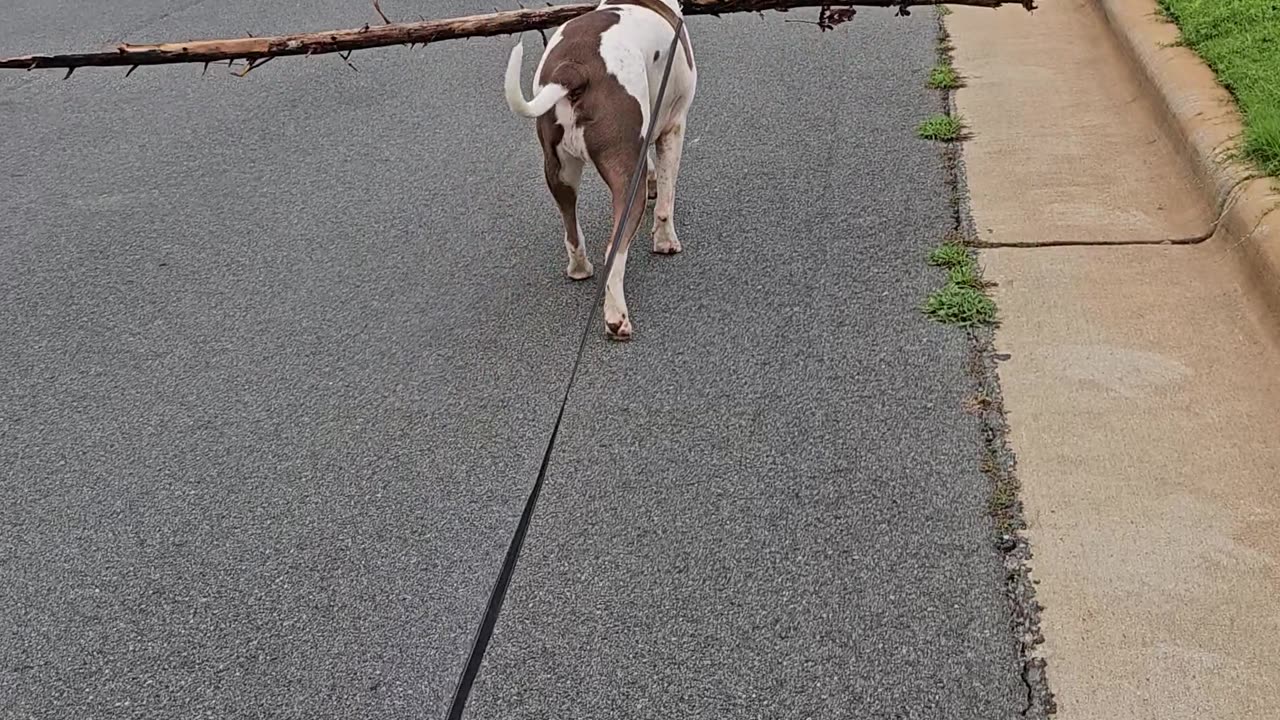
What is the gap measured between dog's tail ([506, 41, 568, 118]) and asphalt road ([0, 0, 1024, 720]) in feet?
2.90

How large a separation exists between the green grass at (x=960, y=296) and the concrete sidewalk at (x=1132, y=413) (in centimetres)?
8

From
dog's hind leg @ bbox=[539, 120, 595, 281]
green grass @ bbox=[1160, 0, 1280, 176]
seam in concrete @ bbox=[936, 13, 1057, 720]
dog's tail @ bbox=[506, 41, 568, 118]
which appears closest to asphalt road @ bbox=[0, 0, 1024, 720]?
seam in concrete @ bbox=[936, 13, 1057, 720]

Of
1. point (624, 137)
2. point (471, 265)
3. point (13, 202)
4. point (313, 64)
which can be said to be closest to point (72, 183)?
point (13, 202)

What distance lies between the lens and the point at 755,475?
12.0 feet

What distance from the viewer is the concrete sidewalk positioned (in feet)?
9.39

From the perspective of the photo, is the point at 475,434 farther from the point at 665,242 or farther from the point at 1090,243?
the point at 1090,243

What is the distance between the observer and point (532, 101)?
14.0 ft

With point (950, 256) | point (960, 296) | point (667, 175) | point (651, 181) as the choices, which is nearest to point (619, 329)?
point (667, 175)

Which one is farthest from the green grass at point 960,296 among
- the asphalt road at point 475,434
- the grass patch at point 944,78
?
the grass patch at point 944,78

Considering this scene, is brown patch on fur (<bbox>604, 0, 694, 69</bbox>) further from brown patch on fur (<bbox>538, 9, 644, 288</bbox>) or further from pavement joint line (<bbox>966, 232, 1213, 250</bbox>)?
pavement joint line (<bbox>966, 232, 1213, 250</bbox>)

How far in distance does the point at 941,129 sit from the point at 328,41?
10.6ft

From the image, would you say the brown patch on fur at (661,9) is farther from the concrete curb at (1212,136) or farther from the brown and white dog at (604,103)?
the concrete curb at (1212,136)

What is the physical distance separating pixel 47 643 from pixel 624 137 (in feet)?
8.19

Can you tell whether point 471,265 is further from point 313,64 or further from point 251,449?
point 313,64
